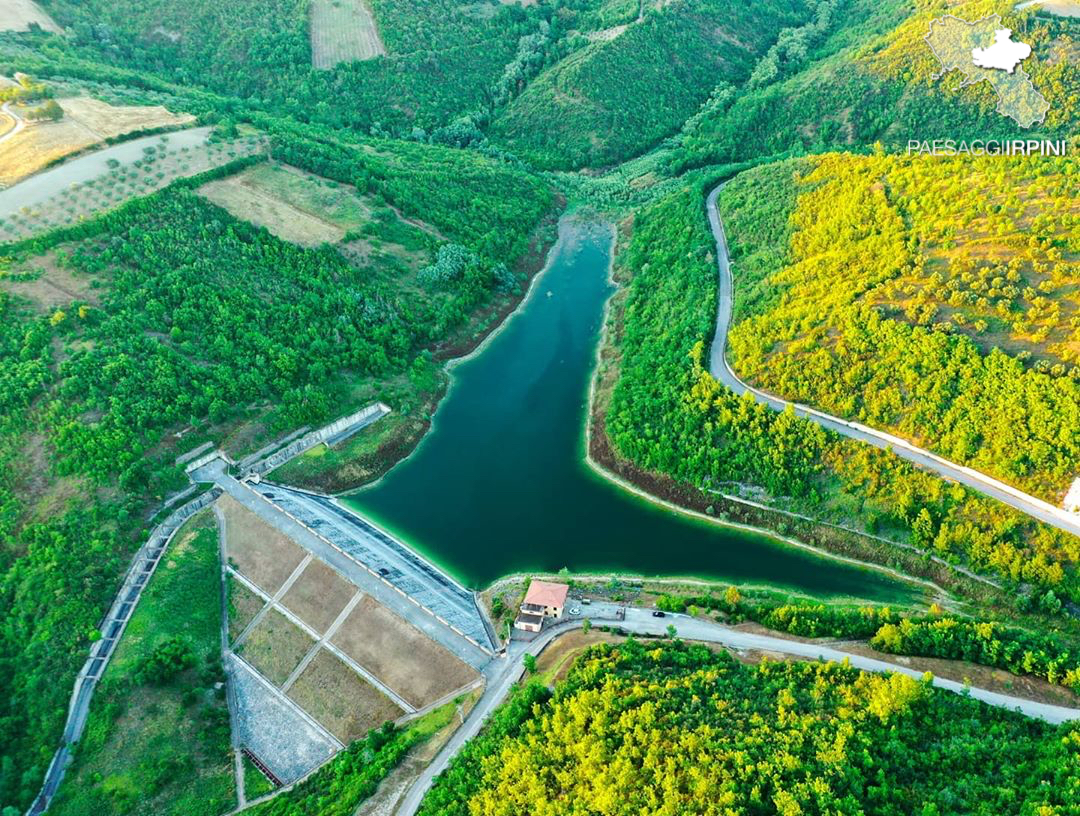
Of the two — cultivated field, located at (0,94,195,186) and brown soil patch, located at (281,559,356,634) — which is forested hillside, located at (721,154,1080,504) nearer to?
brown soil patch, located at (281,559,356,634)

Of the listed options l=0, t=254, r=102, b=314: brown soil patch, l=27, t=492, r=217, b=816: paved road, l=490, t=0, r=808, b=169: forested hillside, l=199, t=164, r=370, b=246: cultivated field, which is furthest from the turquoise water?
l=490, t=0, r=808, b=169: forested hillside

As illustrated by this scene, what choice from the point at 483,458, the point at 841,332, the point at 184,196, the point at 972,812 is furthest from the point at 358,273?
the point at 972,812

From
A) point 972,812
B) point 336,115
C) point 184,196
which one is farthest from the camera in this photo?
point 336,115

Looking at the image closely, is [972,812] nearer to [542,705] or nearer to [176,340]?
[542,705]

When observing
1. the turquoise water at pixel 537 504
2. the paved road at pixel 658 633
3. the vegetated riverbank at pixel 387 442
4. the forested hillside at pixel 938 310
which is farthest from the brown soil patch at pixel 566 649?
the forested hillside at pixel 938 310

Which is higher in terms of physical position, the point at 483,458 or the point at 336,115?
the point at 336,115

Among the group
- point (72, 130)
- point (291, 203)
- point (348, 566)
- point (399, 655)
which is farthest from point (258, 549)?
point (72, 130)
